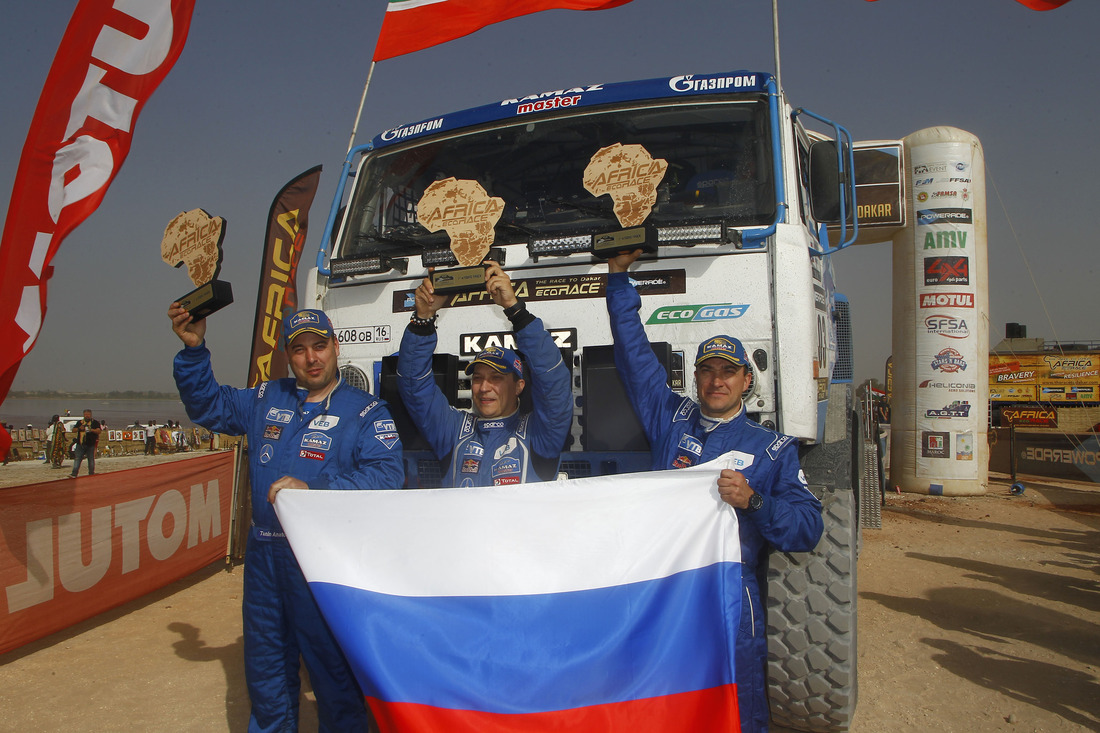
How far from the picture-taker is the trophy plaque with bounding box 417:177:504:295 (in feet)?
10.3

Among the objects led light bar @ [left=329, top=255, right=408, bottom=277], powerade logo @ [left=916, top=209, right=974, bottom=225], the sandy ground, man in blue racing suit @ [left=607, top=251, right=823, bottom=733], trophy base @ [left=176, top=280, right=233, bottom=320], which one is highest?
powerade logo @ [left=916, top=209, right=974, bottom=225]

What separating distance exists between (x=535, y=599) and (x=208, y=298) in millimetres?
1867

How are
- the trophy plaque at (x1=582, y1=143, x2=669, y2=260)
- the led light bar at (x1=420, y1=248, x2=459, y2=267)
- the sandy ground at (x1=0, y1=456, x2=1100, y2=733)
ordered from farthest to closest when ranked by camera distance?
the sandy ground at (x1=0, y1=456, x2=1100, y2=733) → the led light bar at (x1=420, y1=248, x2=459, y2=267) → the trophy plaque at (x1=582, y1=143, x2=669, y2=260)

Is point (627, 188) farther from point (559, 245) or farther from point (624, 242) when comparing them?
point (559, 245)

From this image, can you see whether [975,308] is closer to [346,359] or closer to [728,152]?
[728,152]

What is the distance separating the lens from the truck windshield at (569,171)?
3770mm

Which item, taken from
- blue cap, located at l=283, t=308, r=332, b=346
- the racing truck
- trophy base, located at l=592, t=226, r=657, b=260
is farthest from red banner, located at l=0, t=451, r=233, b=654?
trophy base, located at l=592, t=226, r=657, b=260

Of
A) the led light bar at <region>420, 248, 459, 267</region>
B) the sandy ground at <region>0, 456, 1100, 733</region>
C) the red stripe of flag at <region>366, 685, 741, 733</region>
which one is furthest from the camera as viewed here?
the sandy ground at <region>0, 456, 1100, 733</region>

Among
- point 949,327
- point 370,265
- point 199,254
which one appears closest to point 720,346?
point 370,265

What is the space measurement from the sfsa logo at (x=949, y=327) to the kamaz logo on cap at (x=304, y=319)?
1295 cm

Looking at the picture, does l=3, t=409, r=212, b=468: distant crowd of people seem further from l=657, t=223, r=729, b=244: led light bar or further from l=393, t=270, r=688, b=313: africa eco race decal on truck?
l=657, t=223, r=729, b=244: led light bar

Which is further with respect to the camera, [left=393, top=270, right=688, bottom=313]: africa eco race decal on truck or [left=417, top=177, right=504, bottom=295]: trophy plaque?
[left=393, top=270, right=688, bottom=313]: africa eco race decal on truck

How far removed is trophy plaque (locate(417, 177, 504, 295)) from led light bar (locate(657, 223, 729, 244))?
2.87ft

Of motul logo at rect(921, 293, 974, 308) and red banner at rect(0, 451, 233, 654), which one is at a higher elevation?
motul logo at rect(921, 293, 974, 308)
